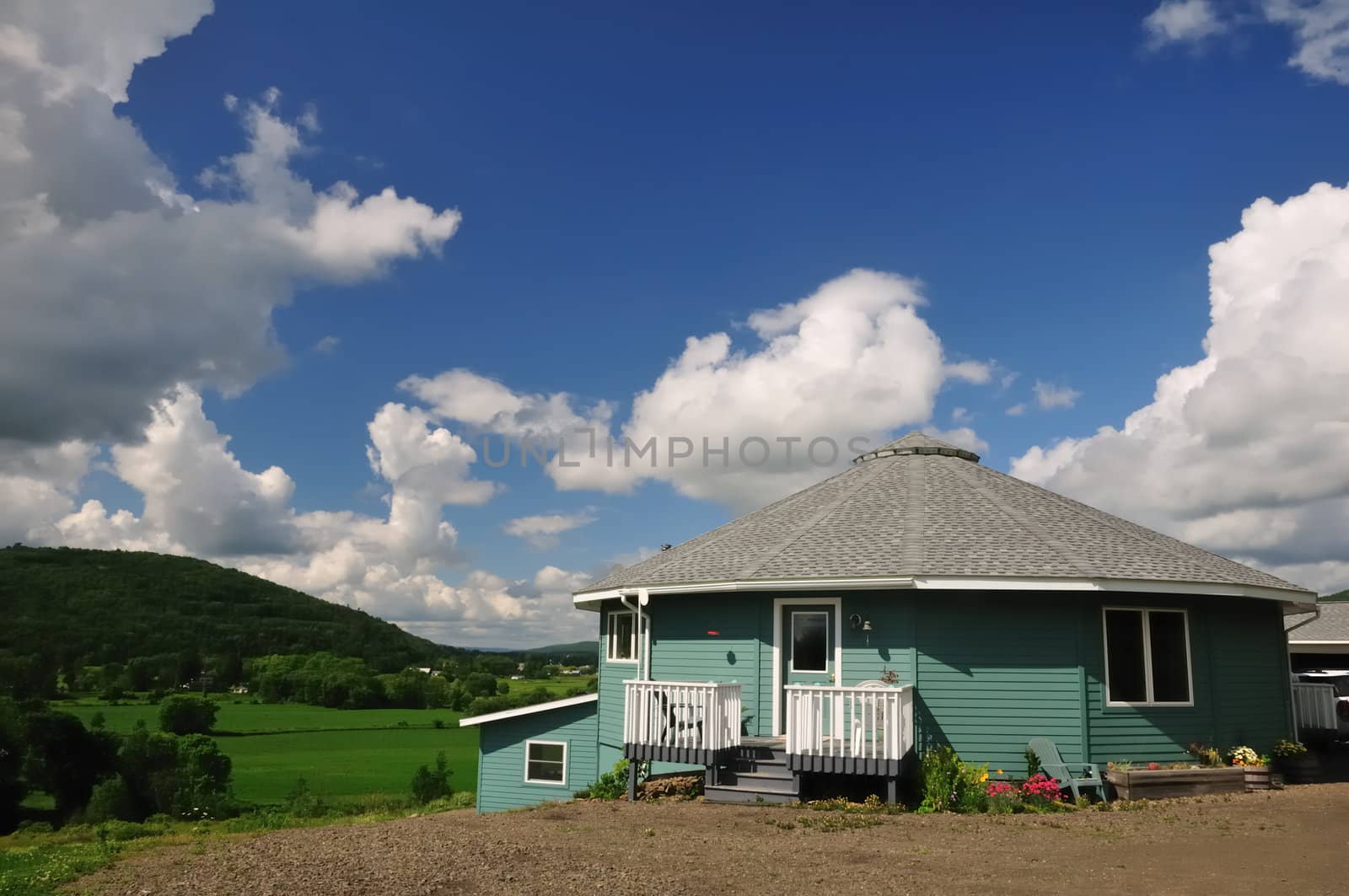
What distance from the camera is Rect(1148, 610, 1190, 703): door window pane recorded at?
13.1 meters

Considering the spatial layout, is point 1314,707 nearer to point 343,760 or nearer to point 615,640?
point 615,640

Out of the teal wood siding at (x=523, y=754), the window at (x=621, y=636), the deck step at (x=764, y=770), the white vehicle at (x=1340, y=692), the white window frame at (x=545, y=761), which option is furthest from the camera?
the white window frame at (x=545, y=761)

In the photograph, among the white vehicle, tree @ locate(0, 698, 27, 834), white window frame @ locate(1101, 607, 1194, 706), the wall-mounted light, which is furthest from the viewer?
tree @ locate(0, 698, 27, 834)

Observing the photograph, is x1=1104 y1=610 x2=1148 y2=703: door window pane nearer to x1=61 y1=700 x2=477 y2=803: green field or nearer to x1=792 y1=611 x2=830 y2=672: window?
x1=792 y1=611 x2=830 y2=672: window

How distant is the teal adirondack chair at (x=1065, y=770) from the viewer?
11734mm

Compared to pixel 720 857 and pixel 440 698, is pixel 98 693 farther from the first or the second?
pixel 720 857

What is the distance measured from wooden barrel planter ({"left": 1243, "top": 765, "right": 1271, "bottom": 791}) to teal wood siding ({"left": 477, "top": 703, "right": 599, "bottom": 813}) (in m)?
11.1

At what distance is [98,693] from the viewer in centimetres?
7312

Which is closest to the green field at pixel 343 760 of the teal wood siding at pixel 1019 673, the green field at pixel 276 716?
the green field at pixel 276 716

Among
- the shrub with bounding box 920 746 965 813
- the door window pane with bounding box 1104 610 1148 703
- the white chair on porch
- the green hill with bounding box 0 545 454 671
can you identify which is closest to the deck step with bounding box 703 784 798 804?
the white chair on porch

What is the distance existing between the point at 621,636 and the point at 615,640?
0.27 meters

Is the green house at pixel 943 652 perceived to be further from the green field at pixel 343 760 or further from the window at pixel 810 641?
the green field at pixel 343 760

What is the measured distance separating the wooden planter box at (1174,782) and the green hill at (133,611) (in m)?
82.5

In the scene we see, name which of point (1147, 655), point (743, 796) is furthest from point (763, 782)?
point (1147, 655)
